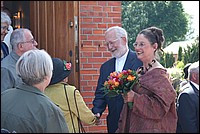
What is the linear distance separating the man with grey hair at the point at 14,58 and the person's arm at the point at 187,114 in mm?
1567

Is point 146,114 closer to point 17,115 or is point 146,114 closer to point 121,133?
point 121,133

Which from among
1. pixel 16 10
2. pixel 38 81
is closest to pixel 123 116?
pixel 38 81

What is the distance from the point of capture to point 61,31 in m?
6.53

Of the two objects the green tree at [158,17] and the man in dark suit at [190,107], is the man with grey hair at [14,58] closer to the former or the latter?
the man in dark suit at [190,107]

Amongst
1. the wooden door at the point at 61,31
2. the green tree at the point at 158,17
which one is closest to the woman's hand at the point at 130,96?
the wooden door at the point at 61,31

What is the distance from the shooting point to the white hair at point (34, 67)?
336 cm

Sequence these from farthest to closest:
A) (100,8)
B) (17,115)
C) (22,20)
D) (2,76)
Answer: (22,20), (100,8), (2,76), (17,115)

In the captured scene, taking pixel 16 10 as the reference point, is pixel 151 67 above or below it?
below

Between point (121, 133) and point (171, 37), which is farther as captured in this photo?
point (171, 37)

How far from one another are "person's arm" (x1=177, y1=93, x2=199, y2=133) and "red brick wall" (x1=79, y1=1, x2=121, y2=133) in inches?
104

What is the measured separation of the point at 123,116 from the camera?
4113 millimetres

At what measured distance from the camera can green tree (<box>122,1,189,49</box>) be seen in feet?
103

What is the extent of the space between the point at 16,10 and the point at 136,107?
22.3ft

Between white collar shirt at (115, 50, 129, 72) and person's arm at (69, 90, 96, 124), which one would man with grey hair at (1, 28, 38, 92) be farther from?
white collar shirt at (115, 50, 129, 72)
